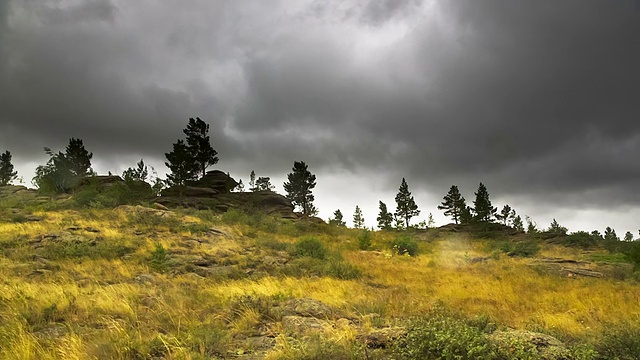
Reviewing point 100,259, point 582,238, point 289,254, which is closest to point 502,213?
point 582,238

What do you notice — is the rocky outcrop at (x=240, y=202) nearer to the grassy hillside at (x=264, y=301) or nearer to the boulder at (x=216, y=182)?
the boulder at (x=216, y=182)

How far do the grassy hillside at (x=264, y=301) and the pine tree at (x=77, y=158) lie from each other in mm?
38141

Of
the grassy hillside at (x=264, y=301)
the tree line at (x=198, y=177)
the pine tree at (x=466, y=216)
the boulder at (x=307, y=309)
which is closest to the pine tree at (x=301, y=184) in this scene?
the tree line at (x=198, y=177)

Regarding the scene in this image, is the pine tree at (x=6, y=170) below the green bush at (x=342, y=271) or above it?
above

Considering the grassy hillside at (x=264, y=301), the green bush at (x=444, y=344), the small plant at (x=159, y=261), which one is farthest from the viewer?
the small plant at (x=159, y=261)

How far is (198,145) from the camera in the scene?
53438 millimetres

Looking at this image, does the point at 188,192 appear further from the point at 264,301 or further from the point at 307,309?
the point at 307,309

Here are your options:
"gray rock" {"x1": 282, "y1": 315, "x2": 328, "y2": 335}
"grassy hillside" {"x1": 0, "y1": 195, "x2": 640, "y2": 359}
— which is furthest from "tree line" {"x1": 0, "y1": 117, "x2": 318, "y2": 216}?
"gray rock" {"x1": 282, "y1": 315, "x2": 328, "y2": 335}

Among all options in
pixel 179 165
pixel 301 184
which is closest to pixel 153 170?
pixel 179 165

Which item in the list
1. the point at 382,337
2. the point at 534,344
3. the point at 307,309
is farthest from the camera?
the point at 307,309

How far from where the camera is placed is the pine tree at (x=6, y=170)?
75375 mm

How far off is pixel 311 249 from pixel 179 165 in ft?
126

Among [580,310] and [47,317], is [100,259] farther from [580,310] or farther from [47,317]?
[580,310]

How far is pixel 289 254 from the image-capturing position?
19141 millimetres
